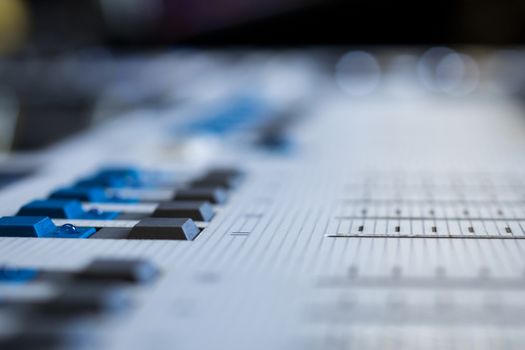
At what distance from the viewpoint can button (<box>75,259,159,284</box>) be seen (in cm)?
53

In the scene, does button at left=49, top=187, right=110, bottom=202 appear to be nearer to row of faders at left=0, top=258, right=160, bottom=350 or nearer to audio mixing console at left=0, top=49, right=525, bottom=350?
audio mixing console at left=0, top=49, right=525, bottom=350

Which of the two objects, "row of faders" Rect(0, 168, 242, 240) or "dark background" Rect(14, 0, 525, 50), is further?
"dark background" Rect(14, 0, 525, 50)

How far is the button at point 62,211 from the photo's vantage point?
0.71 m

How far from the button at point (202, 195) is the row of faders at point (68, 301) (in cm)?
22

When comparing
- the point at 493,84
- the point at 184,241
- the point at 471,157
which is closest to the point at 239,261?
the point at 184,241

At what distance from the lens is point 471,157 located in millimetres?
1028

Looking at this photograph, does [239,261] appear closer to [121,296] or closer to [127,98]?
[121,296]

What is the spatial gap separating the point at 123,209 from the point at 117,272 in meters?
0.23

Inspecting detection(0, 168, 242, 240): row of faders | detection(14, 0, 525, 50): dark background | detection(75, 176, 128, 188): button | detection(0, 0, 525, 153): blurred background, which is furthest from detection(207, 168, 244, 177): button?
detection(14, 0, 525, 50): dark background

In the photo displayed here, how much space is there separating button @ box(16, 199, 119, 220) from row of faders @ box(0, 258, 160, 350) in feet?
0.47

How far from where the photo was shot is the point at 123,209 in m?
0.75

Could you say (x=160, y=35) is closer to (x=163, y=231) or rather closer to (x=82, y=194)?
(x=82, y=194)

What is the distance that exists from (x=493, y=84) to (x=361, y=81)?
34 cm

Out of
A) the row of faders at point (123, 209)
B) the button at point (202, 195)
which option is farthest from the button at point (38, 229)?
the button at point (202, 195)
